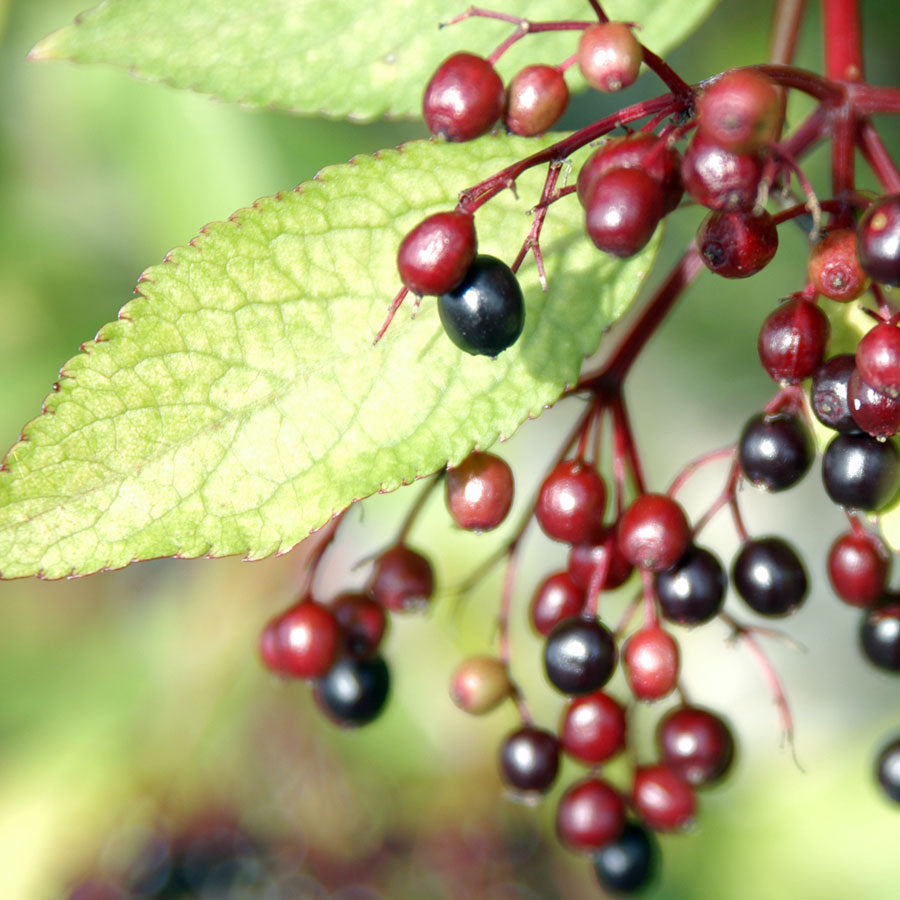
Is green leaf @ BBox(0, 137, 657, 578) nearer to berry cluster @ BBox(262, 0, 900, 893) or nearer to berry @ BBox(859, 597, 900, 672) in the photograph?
berry cluster @ BBox(262, 0, 900, 893)

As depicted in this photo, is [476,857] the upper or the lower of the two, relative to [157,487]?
lower

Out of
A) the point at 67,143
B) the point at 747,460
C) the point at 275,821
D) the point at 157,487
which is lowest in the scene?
the point at 275,821

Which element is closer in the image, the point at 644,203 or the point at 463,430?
the point at 644,203

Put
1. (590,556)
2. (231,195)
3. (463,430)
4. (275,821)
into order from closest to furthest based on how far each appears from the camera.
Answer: (463,430), (590,556), (231,195), (275,821)

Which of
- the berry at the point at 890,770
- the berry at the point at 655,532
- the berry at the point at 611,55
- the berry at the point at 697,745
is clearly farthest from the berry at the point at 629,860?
the berry at the point at 611,55

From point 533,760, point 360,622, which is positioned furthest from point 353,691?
point 533,760

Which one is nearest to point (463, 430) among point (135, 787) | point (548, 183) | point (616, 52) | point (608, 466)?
point (548, 183)

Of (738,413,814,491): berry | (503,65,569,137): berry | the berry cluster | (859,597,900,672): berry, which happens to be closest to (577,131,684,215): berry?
the berry cluster

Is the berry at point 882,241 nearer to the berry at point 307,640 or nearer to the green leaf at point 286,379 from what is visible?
the green leaf at point 286,379

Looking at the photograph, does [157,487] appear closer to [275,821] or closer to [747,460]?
[747,460]
